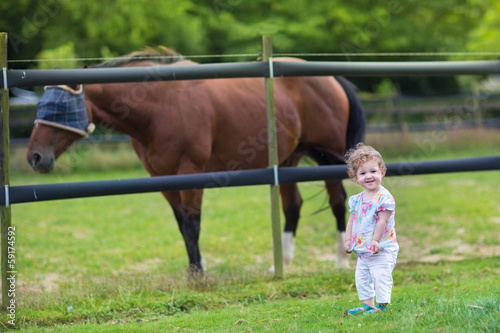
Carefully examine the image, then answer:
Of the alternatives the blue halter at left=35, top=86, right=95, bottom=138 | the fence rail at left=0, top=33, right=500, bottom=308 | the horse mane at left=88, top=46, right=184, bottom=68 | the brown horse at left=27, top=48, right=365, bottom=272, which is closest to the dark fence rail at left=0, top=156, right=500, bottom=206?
the fence rail at left=0, top=33, right=500, bottom=308

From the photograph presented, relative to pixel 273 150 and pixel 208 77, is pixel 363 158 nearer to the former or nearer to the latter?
pixel 273 150

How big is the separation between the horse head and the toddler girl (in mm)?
2538

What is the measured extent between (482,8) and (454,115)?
7.70 metres

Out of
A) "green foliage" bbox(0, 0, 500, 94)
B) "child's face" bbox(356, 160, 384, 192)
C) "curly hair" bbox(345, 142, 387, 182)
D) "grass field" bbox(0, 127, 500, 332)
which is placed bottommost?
"grass field" bbox(0, 127, 500, 332)

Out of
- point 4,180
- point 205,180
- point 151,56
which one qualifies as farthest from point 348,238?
point 151,56

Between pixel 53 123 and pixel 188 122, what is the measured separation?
111 centimetres

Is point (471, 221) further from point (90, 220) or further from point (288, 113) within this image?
point (90, 220)

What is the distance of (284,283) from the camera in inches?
197

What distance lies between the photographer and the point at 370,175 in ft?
11.7

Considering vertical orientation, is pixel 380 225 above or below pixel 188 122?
below

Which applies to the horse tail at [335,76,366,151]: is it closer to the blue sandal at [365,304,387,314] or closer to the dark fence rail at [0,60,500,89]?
the dark fence rail at [0,60,500,89]

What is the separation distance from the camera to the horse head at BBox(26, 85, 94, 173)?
5035 millimetres

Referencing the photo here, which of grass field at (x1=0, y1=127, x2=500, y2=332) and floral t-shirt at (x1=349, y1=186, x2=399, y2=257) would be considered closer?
floral t-shirt at (x1=349, y1=186, x2=399, y2=257)

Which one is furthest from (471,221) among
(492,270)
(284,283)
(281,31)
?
(281,31)
